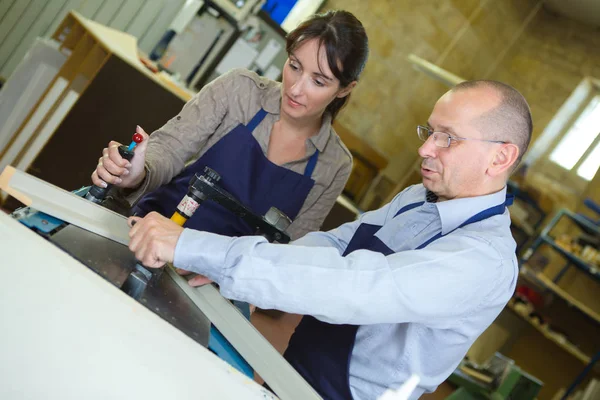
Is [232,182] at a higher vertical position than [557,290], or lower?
lower

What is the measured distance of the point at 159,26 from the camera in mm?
4438

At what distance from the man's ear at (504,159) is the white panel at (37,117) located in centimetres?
247

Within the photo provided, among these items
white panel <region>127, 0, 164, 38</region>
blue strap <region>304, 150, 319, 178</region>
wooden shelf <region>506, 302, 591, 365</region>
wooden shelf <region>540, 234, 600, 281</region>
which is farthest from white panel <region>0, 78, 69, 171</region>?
wooden shelf <region>506, 302, 591, 365</region>

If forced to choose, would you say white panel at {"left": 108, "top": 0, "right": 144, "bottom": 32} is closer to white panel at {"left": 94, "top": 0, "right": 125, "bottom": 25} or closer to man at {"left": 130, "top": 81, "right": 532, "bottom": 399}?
white panel at {"left": 94, "top": 0, "right": 125, "bottom": 25}

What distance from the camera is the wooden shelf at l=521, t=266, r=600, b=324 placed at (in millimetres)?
5082

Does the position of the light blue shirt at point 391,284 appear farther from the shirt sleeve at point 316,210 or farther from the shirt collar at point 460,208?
the shirt sleeve at point 316,210

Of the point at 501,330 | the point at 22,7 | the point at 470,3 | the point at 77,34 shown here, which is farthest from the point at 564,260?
the point at 22,7

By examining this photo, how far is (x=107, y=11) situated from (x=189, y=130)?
3.13m

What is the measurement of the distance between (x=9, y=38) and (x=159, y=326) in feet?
13.7

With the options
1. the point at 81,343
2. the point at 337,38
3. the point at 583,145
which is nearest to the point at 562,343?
the point at 583,145

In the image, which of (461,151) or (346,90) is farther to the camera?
(346,90)

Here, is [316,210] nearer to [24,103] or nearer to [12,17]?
[24,103]

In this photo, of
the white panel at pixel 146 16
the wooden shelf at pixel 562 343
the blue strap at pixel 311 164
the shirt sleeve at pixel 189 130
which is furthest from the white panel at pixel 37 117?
the wooden shelf at pixel 562 343

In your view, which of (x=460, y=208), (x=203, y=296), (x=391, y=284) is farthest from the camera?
(x=460, y=208)
